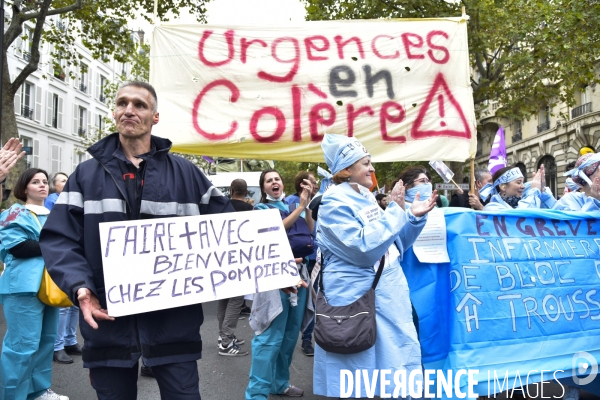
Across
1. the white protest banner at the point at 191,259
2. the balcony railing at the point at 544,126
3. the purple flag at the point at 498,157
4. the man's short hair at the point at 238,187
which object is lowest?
the white protest banner at the point at 191,259

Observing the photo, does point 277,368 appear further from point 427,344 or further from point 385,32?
point 385,32

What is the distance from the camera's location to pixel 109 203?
2.25 metres

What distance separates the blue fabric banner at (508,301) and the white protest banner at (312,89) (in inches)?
42.2

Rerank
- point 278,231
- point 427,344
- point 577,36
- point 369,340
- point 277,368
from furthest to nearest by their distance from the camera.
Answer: point 577,36
point 277,368
point 427,344
point 369,340
point 278,231

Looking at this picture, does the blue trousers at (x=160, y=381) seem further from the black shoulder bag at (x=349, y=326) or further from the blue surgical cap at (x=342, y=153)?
the blue surgical cap at (x=342, y=153)

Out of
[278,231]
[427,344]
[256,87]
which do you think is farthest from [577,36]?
[278,231]

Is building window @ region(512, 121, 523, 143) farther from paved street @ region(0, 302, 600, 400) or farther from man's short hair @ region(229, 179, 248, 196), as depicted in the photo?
paved street @ region(0, 302, 600, 400)

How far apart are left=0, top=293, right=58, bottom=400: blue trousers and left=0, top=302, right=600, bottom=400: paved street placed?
471 mm

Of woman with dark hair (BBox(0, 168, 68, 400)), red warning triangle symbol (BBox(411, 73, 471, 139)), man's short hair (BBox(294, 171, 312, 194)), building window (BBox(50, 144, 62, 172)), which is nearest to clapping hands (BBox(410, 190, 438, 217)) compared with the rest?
red warning triangle symbol (BBox(411, 73, 471, 139))

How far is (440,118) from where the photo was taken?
4.46 metres

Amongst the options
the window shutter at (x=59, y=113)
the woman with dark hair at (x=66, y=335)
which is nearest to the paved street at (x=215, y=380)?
the woman with dark hair at (x=66, y=335)

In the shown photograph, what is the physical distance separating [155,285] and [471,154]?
123 inches

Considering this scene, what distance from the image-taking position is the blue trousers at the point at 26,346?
12.3 ft

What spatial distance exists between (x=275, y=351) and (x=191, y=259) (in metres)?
1.78
